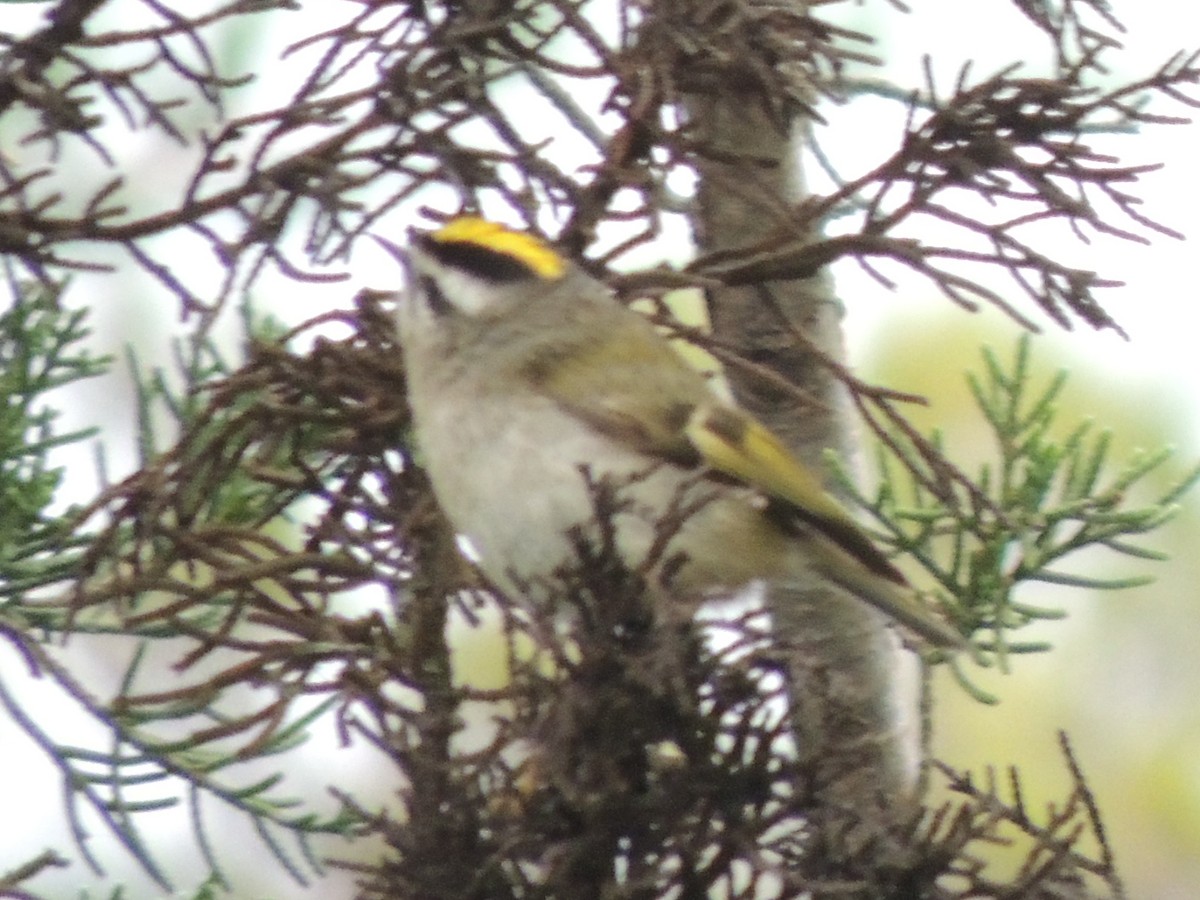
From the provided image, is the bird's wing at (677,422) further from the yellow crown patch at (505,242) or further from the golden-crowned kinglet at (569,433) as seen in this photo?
the yellow crown patch at (505,242)

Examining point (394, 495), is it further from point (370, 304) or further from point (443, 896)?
point (443, 896)

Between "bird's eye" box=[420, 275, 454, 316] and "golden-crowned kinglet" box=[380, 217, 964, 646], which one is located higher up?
"bird's eye" box=[420, 275, 454, 316]

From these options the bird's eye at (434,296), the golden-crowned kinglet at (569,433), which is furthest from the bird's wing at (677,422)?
the bird's eye at (434,296)

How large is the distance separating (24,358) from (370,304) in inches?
18.6

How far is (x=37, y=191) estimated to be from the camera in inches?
195

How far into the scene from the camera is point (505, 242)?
6.30ft

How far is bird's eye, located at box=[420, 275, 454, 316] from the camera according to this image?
2025mm

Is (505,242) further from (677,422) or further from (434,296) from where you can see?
(677,422)

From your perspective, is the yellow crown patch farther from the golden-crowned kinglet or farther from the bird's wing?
the bird's wing

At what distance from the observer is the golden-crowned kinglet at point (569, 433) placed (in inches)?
73.4

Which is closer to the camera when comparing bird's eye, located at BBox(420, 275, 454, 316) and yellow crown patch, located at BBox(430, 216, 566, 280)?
yellow crown patch, located at BBox(430, 216, 566, 280)

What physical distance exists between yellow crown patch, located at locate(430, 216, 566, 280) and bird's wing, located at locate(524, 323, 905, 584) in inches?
5.1

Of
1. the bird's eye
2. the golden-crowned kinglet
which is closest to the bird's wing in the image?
the golden-crowned kinglet

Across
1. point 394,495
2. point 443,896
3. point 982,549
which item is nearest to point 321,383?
point 394,495
